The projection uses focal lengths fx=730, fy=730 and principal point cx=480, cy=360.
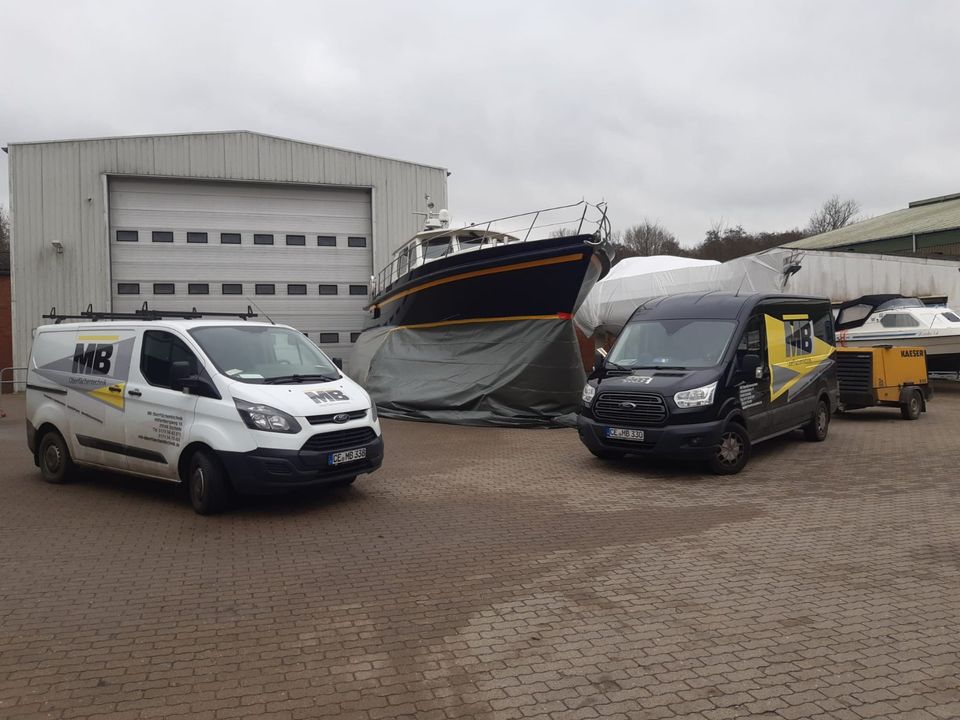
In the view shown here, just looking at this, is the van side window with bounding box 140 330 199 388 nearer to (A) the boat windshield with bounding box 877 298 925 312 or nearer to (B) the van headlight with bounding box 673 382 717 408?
(B) the van headlight with bounding box 673 382 717 408

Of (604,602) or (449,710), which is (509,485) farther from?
(449,710)

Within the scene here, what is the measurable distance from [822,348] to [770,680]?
9445 mm

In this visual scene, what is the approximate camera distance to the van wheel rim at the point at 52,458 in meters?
8.57

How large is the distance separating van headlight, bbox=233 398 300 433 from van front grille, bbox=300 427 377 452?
0.21 metres

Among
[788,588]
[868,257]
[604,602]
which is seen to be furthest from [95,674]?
[868,257]

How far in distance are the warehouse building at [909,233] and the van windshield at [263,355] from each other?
88.9 feet

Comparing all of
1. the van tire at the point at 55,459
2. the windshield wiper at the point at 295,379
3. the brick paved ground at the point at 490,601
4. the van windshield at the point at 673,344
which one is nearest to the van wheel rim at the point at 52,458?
the van tire at the point at 55,459

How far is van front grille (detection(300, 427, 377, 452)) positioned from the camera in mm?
6949

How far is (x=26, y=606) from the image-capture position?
469 cm

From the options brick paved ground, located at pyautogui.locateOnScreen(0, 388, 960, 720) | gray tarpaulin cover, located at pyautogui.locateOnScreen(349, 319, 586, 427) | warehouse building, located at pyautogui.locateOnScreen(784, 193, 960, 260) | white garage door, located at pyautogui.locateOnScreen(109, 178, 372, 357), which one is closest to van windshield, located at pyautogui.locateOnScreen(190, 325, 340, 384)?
brick paved ground, located at pyautogui.locateOnScreen(0, 388, 960, 720)

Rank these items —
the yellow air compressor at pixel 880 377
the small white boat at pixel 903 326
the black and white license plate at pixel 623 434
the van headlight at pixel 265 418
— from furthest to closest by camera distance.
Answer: the small white boat at pixel 903 326 < the yellow air compressor at pixel 880 377 < the black and white license plate at pixel 623 434 < the van headlight at pixel 265 418

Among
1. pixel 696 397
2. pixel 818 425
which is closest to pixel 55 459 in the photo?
pixel 696 397

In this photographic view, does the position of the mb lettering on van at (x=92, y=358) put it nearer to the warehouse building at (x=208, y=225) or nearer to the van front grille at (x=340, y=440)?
the van front grille at (x=340, y=440)

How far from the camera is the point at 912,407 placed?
14.5 m
